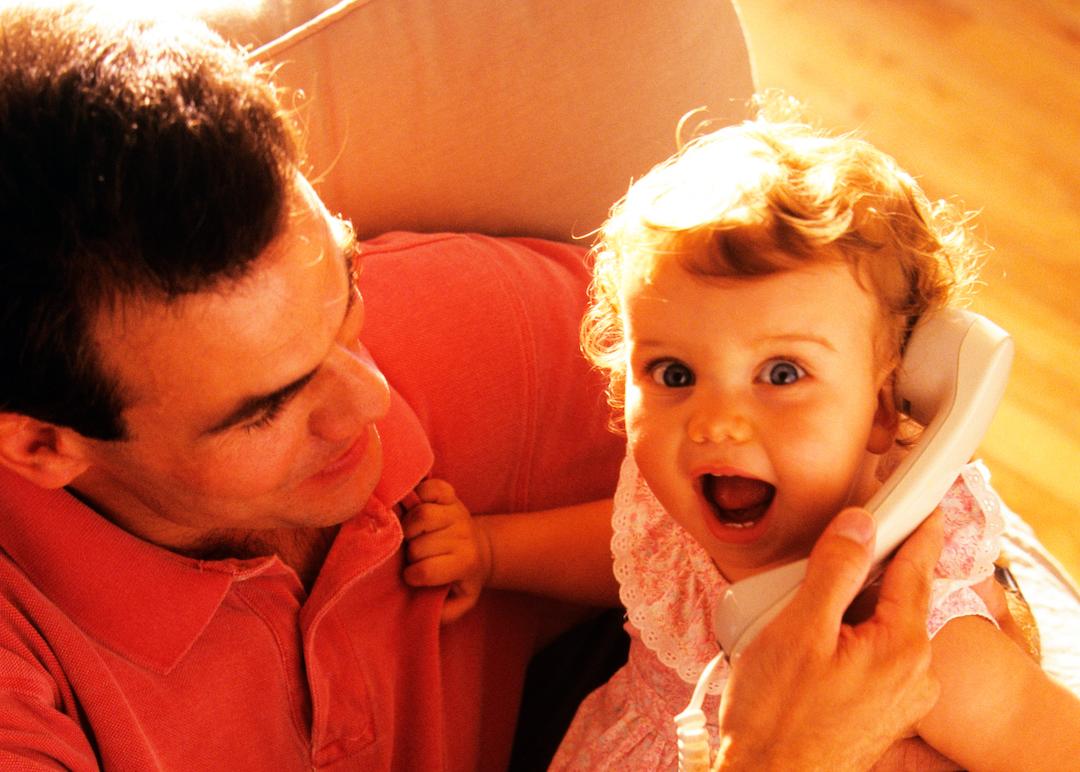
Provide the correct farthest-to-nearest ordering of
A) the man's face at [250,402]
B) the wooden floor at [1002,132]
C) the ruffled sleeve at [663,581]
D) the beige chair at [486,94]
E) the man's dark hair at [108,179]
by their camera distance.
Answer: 1. the wooden floor at [1002,132]
2. the beige chair at [486,94]
3. the ruffled sleeve at [663,581]
4. the man's face at [250,402]
5. the man's dark hair at [108,179]

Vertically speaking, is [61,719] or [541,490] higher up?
[61,719]

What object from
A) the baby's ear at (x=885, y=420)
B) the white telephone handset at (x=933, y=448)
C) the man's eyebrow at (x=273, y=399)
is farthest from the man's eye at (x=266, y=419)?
the baby's ear at (x=885, y=420)

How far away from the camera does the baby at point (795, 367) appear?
1057mm

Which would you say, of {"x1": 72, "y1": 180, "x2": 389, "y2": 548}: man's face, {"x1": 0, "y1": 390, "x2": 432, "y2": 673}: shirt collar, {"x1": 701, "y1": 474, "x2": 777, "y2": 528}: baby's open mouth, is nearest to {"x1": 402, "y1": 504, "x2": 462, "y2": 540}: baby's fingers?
{"x1": 72, "y1": 180, "x2": 389, "y2": 548}: man's face

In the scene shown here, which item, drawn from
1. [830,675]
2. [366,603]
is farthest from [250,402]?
[830,675]

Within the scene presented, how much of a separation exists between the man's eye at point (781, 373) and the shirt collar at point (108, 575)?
56 centimetres

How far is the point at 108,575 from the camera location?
1.11 metres

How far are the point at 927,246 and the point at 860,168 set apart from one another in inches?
3.9

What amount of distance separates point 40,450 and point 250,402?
0.19 metres

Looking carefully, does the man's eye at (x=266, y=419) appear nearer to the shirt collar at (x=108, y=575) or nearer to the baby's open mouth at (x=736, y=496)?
the shirt collar at (x=108, y=575)

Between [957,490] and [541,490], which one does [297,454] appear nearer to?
[541,490]

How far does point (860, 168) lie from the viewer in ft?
3.66

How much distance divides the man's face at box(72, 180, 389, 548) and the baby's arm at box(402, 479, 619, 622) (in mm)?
162

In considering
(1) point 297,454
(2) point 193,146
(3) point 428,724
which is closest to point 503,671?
(3) point 428,724
